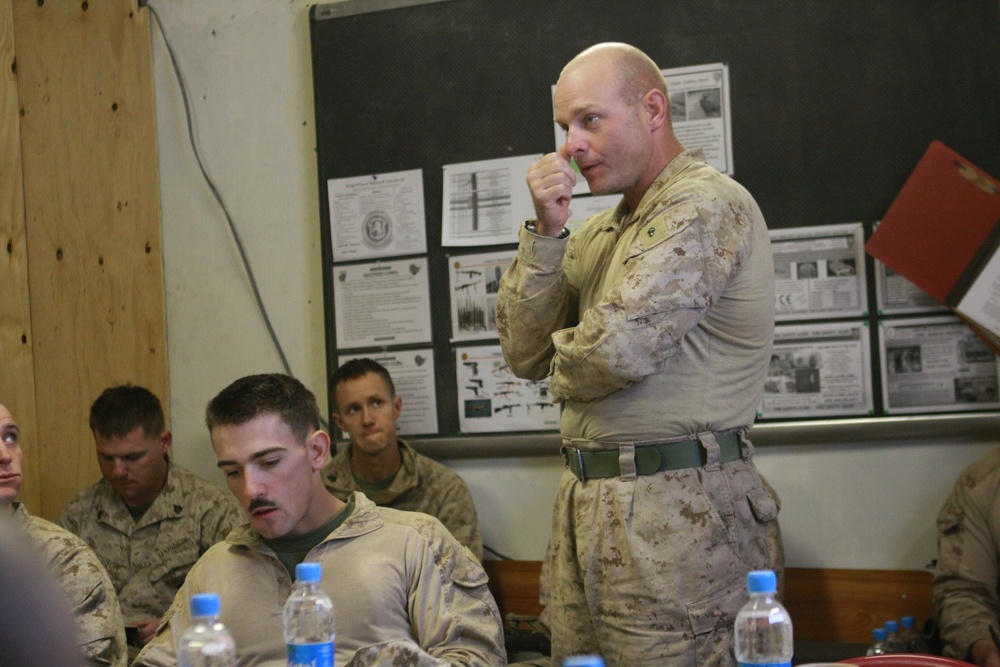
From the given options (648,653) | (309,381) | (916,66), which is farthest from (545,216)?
(309,381)

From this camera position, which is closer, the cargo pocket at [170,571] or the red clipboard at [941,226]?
the red clipboard at [941,226]

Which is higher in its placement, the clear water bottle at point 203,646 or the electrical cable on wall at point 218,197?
the electrical cable on wall at point 218,197

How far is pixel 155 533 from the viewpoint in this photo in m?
3.38

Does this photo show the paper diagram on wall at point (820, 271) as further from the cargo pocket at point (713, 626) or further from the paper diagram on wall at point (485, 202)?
the cargo pocket at point (713, 626)

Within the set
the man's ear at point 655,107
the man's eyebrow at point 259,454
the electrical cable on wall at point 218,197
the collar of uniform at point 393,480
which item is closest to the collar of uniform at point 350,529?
the man's eyebrow at point 259,454

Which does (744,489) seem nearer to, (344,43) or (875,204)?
(875,204)

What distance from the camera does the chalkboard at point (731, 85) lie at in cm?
306

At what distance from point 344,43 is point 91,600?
206 cm

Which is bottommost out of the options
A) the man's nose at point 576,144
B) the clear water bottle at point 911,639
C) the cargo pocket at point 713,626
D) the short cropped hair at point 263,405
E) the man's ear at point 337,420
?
the clear water bottle at point 911,639

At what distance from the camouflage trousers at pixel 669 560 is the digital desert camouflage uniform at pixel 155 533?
161 centimetres

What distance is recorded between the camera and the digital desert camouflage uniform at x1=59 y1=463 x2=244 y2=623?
10.9 ft

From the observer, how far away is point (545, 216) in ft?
7.09

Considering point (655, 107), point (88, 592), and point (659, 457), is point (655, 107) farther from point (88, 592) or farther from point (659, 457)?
point (88, 592)

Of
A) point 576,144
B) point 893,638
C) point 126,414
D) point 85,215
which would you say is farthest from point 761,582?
point 85,215
